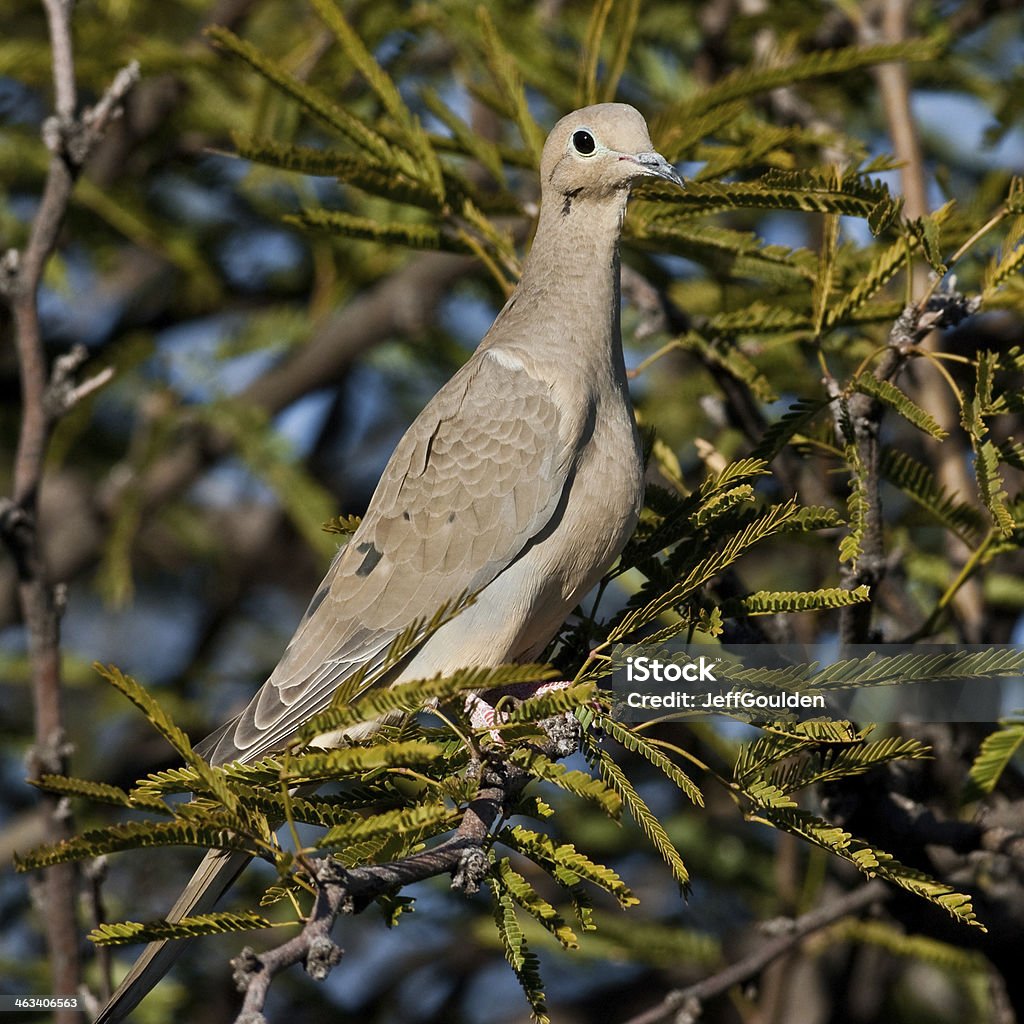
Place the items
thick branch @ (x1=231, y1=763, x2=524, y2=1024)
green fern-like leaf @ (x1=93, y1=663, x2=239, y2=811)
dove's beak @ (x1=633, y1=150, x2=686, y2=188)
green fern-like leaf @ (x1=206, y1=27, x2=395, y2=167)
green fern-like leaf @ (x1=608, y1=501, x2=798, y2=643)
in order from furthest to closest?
green fern-like leaf @ (x1=206, y1=27, x2=395, y2=167) < dove's beak @ (x1=633, y1=150, x2=686, y2=188) < green fern-like leaf @ (x1=608, y1=501, x2=798, y2=643) < green fern-like leaf @ (x1=93, y1=663, x2=239, y2=811) < thick branch @ (x1=231, y1=763, x2=524, y2=1024)

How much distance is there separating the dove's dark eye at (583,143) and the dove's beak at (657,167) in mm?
188

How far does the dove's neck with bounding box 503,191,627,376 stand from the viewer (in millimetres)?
3389

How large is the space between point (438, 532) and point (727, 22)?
326 centimetres

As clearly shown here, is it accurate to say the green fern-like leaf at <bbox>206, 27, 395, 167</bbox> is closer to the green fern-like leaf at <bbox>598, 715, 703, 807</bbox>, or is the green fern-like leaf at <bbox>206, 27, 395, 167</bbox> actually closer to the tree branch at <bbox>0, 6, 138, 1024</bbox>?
the tree branch at <bbox>0, 6, 138, 1024</bbox>

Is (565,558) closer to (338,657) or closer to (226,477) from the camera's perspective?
(338,657)

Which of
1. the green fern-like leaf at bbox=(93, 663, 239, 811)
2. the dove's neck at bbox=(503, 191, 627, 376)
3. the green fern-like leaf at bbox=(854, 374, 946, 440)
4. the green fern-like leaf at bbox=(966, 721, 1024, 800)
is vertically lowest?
the green fern-like leaf at bbox=(93, 663, 239, 811)

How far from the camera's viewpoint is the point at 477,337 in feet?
21.8

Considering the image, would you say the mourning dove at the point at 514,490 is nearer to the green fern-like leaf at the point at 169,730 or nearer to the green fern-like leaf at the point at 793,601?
the green fern-like leaf at the point at 793,601

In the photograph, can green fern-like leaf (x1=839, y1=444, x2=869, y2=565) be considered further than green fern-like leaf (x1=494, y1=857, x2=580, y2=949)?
Yes

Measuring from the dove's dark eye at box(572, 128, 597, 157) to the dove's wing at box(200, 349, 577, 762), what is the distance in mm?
596

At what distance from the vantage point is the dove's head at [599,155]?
3.25m

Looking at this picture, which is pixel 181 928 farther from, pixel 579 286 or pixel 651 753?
pixel 579 286

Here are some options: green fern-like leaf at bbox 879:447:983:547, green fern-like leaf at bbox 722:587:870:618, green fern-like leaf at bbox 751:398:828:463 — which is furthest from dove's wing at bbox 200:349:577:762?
green fern-like leaf at bbox 879:447:983:547

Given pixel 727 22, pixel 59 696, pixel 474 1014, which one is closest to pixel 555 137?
pixel 59 696
